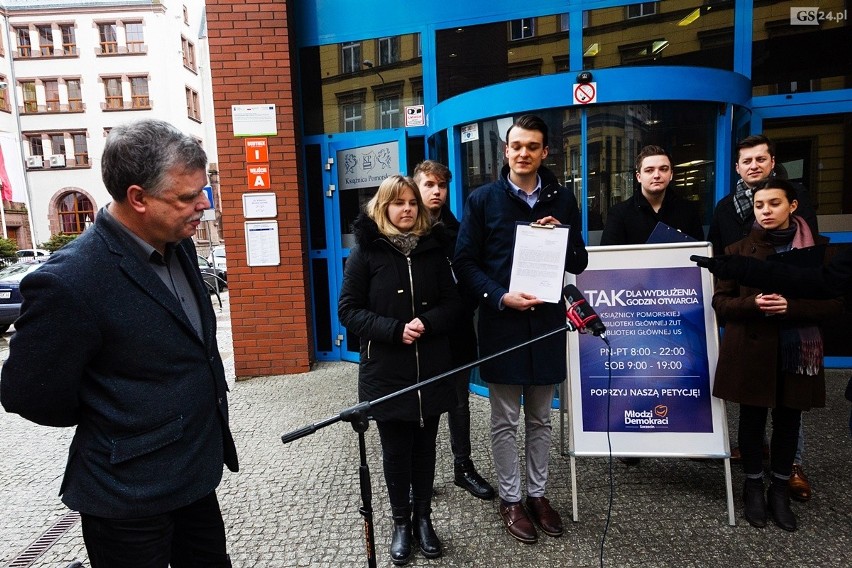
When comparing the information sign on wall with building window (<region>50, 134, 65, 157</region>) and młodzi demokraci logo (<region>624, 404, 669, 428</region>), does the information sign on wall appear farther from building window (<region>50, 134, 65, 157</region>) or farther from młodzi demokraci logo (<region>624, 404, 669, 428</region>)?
building window (<region>50, 134, 65, 157</region>)

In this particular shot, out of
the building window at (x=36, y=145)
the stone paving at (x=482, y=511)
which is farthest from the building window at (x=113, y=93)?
the stone paving at (x=482, y=511)

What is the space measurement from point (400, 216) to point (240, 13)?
4.19m

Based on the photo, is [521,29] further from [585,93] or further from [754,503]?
[754,503]

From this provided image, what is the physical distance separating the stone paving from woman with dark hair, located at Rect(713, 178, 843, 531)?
0.26 meters

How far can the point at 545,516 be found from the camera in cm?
276

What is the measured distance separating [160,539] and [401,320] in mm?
1297

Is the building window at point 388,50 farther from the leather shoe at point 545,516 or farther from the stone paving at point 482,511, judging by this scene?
the leather shoe at point 545,516

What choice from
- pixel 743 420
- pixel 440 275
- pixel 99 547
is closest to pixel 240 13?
pixel 440 275

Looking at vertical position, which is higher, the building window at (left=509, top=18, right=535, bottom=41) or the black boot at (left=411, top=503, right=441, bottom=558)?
the building window at (left=509, top=18, right=535, bottom=41)

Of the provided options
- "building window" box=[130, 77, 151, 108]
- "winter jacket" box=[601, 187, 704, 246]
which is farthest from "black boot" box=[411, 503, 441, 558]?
"building window" box=[130, 77, 151, 108]

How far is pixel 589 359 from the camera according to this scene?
9.78 ft

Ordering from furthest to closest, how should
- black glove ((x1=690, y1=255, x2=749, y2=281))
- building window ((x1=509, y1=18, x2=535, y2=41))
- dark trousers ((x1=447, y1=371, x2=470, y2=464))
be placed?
building window ((x1=509, y1=18, x2=535, y2=41)) → dark trousers ((x1=447, y1=371, x2=470, y2=464)) → black glove ((x1=690, y1=255, x2=749, y2=281))

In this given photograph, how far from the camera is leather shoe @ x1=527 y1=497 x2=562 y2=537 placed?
8.90ft

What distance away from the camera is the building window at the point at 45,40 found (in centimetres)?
3612
